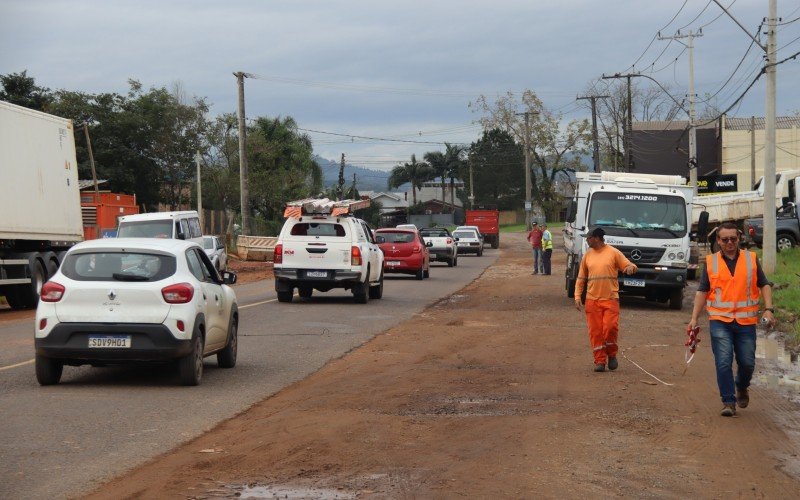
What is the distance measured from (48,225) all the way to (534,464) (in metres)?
20.4

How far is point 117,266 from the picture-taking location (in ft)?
37.5

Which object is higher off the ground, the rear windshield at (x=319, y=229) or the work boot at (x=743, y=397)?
the rear windshield at (x=319, y=229)

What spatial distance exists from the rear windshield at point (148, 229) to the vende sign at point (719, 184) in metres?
42.3

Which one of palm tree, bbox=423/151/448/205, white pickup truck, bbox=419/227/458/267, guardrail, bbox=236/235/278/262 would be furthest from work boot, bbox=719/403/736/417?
palm tree, bbox=423/151/448/205

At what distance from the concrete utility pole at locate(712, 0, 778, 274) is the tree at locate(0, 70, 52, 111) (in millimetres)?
41342

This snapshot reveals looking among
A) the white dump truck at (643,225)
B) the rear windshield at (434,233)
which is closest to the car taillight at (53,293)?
the white dump truck at (643,225)

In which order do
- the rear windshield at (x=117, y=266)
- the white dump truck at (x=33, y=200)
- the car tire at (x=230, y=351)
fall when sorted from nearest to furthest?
the rear windshield at (x=117, y=266) < the car tire at (x=230, y=351) < the white dump truck at (x=33, y=200)

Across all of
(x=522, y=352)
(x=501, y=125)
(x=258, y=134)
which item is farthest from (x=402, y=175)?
(x=522, y=352)

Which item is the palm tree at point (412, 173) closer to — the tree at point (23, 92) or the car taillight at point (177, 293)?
the tree at point (23, 92)

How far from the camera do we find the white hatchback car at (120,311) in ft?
36.2

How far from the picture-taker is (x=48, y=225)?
83.4 feet

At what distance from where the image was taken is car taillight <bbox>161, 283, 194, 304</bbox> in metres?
11.2

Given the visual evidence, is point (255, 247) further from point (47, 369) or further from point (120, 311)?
point (120, 311)

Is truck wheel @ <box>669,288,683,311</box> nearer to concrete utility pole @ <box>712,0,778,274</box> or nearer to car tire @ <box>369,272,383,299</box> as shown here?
concrete utility pole @ <box>712,0,778,274</box>
